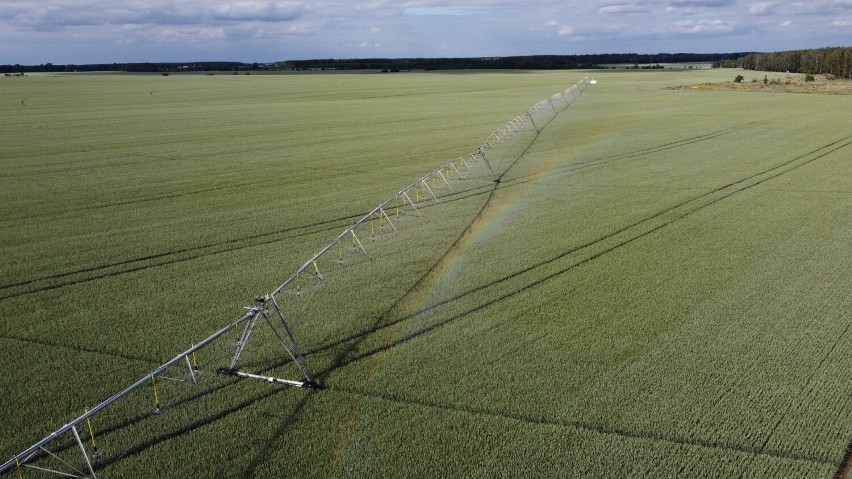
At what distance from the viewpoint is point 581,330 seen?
12.1 metres

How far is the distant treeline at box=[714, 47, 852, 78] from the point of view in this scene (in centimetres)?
13062

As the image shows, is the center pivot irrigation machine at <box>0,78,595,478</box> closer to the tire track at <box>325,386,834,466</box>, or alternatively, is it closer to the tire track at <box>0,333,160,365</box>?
the tire track at <box>0,333,160,365</box>

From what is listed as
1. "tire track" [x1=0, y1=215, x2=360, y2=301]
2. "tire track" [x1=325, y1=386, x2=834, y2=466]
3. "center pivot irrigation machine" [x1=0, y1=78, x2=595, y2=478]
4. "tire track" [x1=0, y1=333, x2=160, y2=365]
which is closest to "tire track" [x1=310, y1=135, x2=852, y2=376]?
"center pivot irrigation machine" [x1=0, y1=78, x2=595, y2=478]

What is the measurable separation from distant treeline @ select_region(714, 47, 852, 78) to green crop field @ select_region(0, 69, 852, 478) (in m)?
121

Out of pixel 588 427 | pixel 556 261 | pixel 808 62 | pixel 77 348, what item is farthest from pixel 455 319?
pixel 808 62

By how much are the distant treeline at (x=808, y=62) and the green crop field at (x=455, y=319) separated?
121m

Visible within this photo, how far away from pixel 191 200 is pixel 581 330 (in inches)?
619

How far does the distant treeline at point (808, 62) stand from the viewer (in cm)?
13062

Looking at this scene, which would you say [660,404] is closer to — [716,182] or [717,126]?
[716,182]

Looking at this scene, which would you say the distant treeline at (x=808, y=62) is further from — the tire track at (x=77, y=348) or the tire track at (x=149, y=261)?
the tire track at (x=77, y=348)

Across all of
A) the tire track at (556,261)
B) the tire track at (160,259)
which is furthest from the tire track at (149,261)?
the tire track at (556,261)

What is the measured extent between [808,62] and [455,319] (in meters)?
169

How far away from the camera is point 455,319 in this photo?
12641 millimetres

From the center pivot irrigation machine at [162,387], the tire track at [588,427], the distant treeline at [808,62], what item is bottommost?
the tire track at [588,427]
